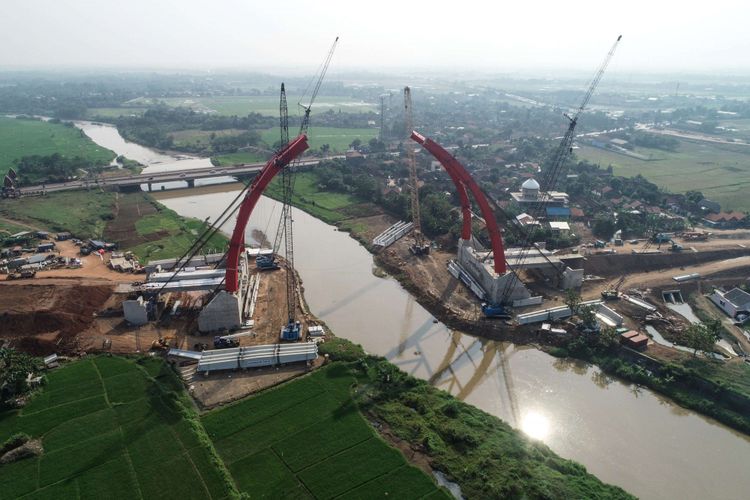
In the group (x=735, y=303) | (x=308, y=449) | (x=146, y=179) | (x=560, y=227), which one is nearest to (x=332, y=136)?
(x=146, y=179)

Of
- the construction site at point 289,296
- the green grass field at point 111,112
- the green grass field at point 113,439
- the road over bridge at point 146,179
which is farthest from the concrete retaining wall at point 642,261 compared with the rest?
the green grass field at point 111,112

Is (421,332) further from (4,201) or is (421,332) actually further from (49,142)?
Answer: (49,142)

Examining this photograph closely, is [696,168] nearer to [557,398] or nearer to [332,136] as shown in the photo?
[332,136]

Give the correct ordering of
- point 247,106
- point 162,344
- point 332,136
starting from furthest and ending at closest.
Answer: point 247,106 → point 332,136 → point 162,344

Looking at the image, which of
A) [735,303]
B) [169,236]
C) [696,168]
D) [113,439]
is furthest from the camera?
[696,168]

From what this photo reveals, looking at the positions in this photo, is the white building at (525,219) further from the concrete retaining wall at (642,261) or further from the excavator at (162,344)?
the excavator at (162,344)

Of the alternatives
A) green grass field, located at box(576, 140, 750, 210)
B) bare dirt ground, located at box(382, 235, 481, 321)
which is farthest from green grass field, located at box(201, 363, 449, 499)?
green grass field, located at box(576, 140, 750, 210)

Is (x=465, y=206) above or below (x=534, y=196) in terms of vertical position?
above

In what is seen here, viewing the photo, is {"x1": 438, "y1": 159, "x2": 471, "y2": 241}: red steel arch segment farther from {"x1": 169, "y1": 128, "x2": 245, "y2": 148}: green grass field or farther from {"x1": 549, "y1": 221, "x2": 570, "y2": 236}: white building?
{"x1": 169, "y1": 128, "x2": 245, "y2": 148}: green grass field
